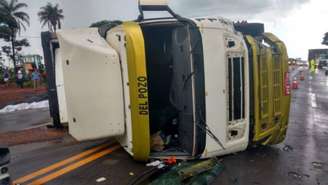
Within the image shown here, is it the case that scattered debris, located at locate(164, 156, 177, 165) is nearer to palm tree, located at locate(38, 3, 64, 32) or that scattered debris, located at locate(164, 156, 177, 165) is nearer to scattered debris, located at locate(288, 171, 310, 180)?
scattered debris, located at locate(288, 171, 310, 180)

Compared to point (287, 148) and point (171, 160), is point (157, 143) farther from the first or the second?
point (287, 148)

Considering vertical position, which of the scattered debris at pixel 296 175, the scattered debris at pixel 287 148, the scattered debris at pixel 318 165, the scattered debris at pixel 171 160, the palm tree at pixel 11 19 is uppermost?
the palm tree at pixel 11 19

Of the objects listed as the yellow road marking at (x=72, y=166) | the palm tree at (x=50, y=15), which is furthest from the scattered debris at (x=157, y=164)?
the palm tree at (x=50, y=15)

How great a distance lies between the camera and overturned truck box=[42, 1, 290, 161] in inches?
150

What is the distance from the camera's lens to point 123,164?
4289mm

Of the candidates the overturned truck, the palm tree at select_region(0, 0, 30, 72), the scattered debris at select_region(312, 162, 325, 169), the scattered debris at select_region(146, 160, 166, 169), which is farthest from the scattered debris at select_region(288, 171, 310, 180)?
the palm tree at select_region(0, 0, 30, 72)

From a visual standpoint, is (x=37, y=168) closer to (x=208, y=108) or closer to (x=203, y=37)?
(x=208, y=108)

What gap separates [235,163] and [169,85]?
156 cm

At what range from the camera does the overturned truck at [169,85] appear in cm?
381

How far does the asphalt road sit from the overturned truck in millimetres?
289

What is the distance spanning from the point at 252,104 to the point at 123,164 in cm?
216

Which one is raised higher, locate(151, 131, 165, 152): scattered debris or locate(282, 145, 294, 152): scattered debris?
locate(151, 131, 165, 152): scattered debris

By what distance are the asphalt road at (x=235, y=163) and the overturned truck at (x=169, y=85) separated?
29cm

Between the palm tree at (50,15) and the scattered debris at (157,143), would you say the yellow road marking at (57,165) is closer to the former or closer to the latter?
the scattered debris at (157,143)
